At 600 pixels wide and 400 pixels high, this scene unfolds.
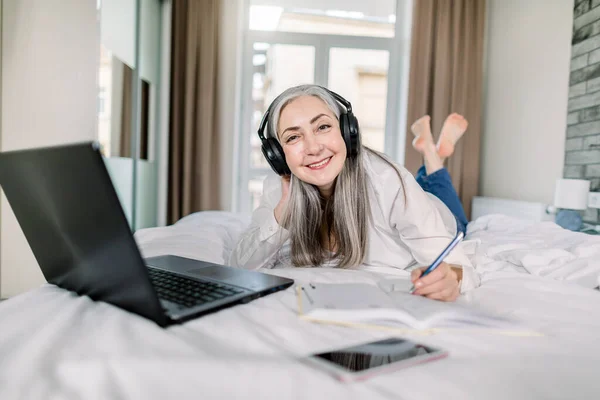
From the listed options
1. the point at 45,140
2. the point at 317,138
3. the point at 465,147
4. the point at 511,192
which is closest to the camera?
the point at 317,138

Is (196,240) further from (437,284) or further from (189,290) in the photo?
(437,284)

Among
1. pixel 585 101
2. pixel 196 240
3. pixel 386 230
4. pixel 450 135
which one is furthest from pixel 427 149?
pixel 196 240

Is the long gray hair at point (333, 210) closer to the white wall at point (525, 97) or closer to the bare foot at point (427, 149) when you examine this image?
the bare foot at point (427, 149)

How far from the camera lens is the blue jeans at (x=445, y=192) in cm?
223

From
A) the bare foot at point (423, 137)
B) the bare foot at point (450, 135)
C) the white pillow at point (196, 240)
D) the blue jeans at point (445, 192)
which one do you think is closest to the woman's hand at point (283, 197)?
the white pillow at point (196, 240)

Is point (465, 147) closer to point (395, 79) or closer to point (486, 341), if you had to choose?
point (395, 79)

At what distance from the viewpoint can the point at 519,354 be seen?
0.54m

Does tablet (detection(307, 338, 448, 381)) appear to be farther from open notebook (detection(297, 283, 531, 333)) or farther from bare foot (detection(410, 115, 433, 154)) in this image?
bare foot (detection(410, 115, 433, 154))

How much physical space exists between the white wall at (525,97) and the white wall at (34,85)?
294 cm

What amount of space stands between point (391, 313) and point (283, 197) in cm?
76

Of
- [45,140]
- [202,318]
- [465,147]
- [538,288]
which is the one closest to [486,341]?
[202,318]

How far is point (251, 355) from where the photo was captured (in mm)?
517

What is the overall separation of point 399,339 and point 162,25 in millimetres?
3819

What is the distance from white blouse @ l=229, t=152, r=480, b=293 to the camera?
120 cm
